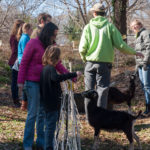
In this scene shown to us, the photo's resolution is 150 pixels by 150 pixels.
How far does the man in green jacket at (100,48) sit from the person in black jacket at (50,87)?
991 millimetres

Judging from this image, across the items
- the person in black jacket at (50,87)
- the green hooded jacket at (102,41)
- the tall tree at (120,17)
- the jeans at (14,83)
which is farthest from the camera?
the tall tree at (120,17)

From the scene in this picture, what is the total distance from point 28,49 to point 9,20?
1528 cm

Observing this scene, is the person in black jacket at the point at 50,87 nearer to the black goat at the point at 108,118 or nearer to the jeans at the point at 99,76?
the black goat at the point at 108,118

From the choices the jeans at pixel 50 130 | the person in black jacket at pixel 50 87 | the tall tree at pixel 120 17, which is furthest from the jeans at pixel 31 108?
the tall tree at pixel 120 17

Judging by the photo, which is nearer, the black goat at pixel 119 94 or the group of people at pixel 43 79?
the group of people at pixel 43 79

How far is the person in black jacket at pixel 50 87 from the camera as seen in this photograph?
12.9 feet

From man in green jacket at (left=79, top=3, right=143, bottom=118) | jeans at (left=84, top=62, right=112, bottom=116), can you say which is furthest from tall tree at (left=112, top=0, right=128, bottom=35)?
jeans at (left=84, top=62, right=112, bottom=116)

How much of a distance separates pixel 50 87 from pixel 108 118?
1.19 m

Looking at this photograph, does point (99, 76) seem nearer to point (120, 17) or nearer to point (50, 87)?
point (50, 87)

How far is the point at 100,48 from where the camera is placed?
492cm

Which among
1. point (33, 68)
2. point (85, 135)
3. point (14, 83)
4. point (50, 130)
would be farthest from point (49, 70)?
point (14, 83)

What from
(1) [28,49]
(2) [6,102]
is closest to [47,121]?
(1) [28,49]

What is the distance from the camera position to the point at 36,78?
4141 millimetres

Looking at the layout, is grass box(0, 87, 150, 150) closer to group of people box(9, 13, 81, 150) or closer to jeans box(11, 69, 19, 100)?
jeans box(11, 69, 19, 100)
